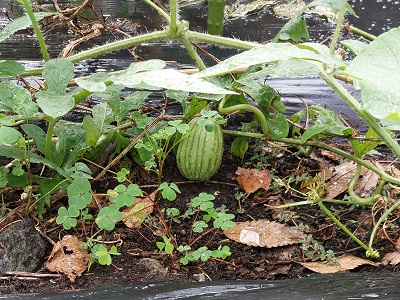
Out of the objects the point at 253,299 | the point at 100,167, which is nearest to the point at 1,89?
the point at 100,167

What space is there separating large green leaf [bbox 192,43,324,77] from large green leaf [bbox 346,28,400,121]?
12 centimetres

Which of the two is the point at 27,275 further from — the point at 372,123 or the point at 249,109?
the point at 372,123

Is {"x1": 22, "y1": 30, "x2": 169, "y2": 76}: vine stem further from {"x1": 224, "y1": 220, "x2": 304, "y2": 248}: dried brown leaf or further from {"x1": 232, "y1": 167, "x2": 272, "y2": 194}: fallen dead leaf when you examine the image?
{"x1": 224, "y1": 220, "x2": 304, "y2": 248}: dried brown leaf

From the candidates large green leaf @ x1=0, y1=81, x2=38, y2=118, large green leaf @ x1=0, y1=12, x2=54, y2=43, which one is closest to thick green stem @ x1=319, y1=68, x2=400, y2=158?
large green leaf @ x1=0, y1=81, x2=38, y2=118

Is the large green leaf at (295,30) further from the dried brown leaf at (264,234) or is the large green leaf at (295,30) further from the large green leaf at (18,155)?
→ the large green leaf at (18,155)

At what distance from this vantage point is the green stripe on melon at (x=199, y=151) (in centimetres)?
146

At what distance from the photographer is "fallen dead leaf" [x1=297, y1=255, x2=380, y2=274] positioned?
1.22 m

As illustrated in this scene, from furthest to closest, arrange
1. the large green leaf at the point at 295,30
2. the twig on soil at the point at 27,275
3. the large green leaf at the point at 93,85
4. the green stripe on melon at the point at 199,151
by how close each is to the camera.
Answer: the large green leaf at the point at 295,30 → the green stripe on melon at the point at 199,151 → the twig on soil at the point at 27,275 → the large green leaf at the point at 93,85

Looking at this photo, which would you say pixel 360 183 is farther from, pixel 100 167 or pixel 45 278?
pixel 45 278

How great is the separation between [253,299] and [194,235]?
0.43 metres

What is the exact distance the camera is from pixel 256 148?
1712 mm

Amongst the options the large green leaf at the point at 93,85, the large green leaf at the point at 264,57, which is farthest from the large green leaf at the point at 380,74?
the large green leaf at the point at 93,85

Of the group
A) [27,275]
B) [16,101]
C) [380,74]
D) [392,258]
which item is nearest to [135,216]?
[27,275]

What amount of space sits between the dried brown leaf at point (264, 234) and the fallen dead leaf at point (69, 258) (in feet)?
1.31
